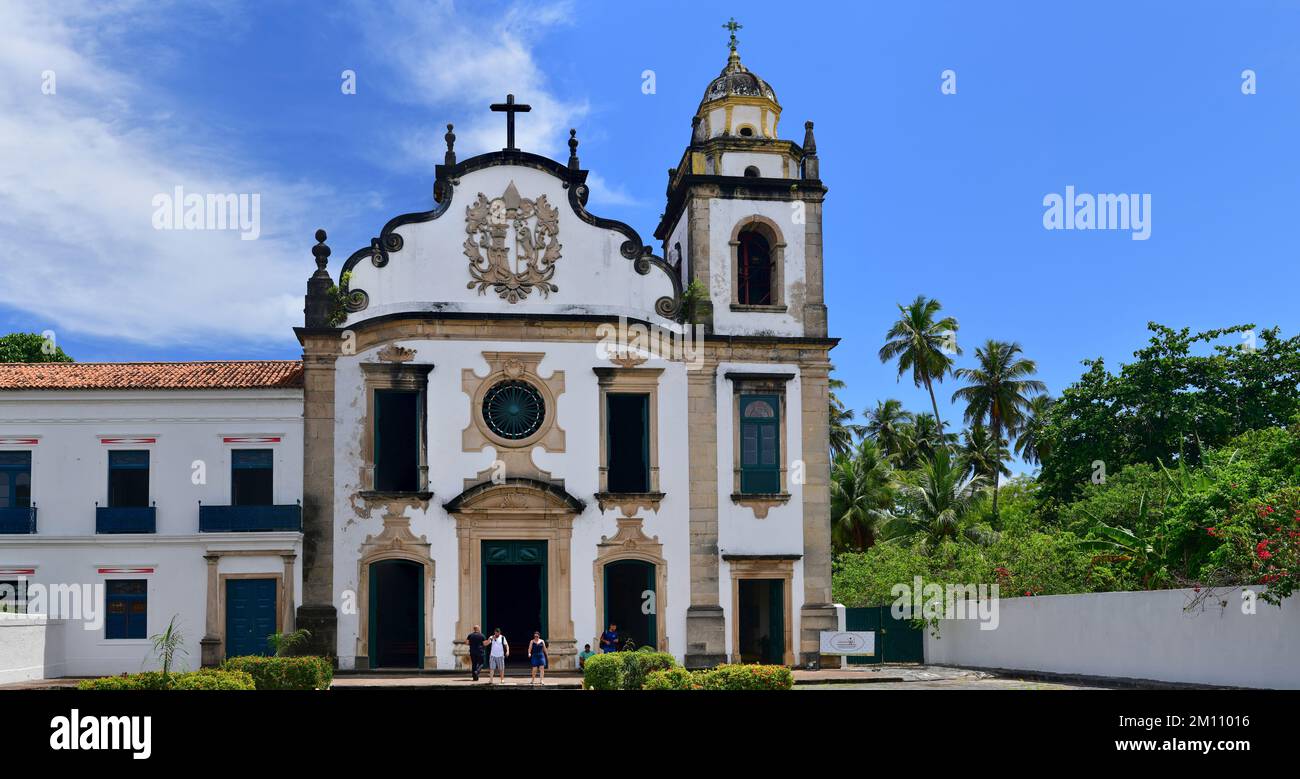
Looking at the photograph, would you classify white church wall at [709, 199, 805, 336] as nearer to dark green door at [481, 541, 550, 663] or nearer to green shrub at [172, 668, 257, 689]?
dark green door at [481, 541, 550, 663]

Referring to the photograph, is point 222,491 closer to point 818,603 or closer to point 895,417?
point 818,603

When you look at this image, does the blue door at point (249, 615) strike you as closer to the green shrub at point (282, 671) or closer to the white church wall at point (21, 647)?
the white church wall at point (21, 647)

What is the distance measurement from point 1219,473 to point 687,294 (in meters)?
11.4

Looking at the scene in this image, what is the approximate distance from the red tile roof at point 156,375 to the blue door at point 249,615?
13.6 ft

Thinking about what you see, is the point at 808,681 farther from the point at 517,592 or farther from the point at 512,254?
the point at 512,254

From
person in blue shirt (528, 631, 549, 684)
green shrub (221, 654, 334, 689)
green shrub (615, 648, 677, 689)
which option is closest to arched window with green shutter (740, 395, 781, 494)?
person in blue shirt (528, 631, 549, 684)

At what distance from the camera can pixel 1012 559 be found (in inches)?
1178

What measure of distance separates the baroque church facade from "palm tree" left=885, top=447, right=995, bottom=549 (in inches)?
574

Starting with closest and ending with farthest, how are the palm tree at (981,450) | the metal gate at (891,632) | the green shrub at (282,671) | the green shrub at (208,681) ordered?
the green shrub at (208,681), the green shrub at (282,671), the metal gate at (891,632), the palm tree at (981,450)

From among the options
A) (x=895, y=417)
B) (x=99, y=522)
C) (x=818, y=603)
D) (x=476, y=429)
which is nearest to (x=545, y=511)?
(x=476, y=429)

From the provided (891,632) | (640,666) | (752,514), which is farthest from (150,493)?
(891,632)

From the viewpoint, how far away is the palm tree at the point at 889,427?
184 ft

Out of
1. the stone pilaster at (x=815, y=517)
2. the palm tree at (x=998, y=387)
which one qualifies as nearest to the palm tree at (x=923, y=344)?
the palm tree at (x=998, y=387)

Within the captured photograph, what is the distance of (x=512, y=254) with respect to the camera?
93.4 feet
